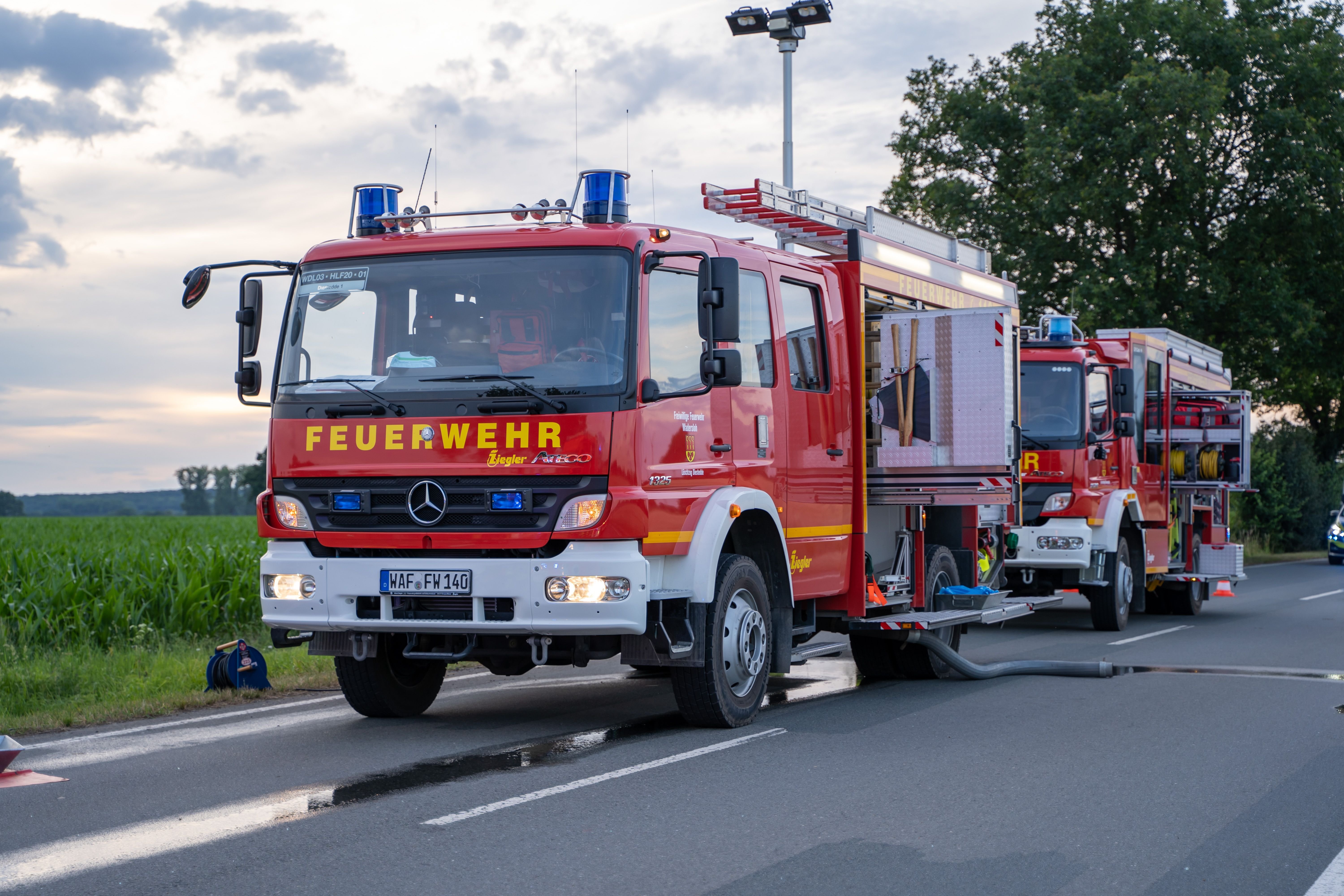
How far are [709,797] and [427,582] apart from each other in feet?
6.76

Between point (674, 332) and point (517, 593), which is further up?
point (674, 332)

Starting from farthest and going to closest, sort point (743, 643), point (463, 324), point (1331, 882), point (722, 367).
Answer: point (743, 643)
point (463, 324)
point (722, 367)
point (1331, 882)

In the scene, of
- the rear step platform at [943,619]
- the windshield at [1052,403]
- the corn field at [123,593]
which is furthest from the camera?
the windshield at [1052,403]

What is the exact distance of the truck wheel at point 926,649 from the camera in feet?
36.1

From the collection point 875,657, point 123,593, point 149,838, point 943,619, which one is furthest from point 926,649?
point 123,593

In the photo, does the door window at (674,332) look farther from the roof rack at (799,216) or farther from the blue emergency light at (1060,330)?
the blue emergency light at (1060,330)

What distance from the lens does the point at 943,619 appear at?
10484 mm

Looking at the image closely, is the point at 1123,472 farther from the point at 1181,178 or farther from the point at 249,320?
the point at 1181,178

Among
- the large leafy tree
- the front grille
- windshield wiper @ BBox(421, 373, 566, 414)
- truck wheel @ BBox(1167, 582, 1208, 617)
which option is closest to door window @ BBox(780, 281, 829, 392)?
windshield wiper @ BBox(421, 373, 566, 414)

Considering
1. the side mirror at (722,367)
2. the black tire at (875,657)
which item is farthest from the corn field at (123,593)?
the side mirror at (722,367)

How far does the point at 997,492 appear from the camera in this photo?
10.4 meters

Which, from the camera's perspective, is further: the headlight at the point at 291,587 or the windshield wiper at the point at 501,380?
the headlight at the point at 291,587

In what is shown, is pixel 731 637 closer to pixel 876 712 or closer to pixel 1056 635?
pixel 876 712

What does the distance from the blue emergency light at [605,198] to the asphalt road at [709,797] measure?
296 cm
